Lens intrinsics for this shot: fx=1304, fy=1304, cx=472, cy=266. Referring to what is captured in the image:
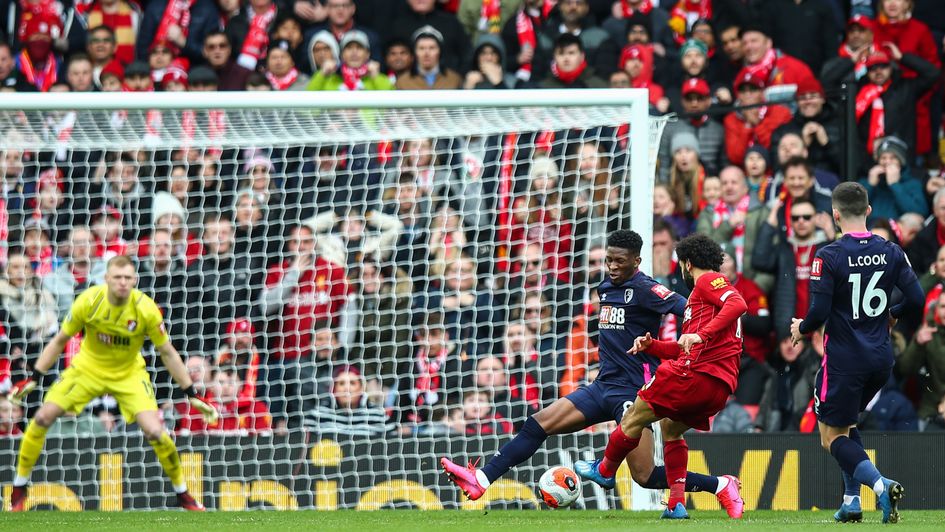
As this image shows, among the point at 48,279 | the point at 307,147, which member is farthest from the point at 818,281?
the point at 48,279

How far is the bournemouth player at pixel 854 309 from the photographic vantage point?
6.96m

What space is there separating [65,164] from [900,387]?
691 centimetres

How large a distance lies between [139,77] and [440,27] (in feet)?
9.77

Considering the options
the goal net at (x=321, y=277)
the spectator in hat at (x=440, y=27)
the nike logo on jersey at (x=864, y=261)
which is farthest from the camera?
the spectator in hat at (x=440, y=27)

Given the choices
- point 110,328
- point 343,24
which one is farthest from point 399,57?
point 110,328

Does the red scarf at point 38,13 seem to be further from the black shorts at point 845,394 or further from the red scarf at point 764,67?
the black shorts at point 845,394

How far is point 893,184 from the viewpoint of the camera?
10586 mm

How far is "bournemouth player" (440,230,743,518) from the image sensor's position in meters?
7.71

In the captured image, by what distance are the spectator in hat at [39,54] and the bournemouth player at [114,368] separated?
4856mm

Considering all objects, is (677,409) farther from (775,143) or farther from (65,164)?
(65,164)

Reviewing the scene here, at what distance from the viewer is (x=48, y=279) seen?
11.0 meters

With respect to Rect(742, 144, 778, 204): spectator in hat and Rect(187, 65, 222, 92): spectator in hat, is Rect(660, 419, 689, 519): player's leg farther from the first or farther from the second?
Rect(187, 65, 222, 92): spectator in hat

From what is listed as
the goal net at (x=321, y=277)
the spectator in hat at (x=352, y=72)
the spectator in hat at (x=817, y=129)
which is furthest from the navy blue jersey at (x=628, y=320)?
the spectator in hat at (x=352, y=72)

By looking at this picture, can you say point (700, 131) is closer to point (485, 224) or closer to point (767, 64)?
Answer: point (767, 64)
